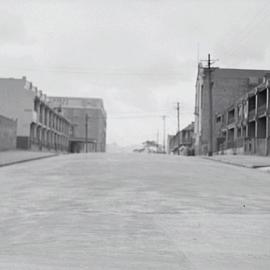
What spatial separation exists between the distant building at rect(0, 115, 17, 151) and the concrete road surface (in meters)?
34.3

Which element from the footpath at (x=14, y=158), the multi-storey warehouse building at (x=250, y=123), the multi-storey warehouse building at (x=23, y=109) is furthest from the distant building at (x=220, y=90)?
the footpath at (x=14, y=158)

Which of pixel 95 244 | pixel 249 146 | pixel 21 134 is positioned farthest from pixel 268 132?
pixel 95 244

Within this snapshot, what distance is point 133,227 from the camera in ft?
32.0

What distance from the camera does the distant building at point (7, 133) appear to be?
5121cm

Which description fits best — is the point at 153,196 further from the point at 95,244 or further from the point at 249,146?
the point at 249,146

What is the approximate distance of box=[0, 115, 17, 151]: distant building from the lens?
51213 mm

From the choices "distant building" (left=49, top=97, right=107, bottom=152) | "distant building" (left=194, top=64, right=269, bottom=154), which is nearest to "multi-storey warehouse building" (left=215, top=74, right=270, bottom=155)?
"distant building" (left=194, top=64, right=269, bottom=154)

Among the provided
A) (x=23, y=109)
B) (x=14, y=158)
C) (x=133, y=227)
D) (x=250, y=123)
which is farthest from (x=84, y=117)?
(x=133, y=227)

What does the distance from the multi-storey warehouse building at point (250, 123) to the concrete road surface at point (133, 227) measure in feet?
118

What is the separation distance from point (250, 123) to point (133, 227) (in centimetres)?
5617

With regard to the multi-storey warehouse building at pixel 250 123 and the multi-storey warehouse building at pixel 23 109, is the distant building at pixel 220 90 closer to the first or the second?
the multi-storey warehouse building at pixel 250 123

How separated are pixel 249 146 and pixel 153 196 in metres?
45.4

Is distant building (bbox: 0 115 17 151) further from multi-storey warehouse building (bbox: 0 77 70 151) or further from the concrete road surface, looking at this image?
the concrete road surface

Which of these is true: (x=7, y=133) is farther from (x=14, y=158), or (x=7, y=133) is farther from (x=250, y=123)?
(x=250, y=123)
